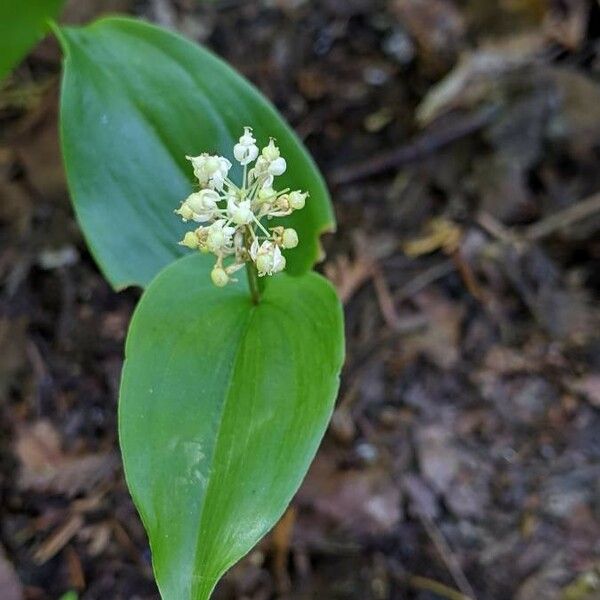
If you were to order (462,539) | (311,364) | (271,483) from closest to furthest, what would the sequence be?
(271,483) < (311,364) < (462,539)

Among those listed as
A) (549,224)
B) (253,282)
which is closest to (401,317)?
(549,224)

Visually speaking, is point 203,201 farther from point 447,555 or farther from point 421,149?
point 421,149

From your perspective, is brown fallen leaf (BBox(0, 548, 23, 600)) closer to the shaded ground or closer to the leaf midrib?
the shaded ground

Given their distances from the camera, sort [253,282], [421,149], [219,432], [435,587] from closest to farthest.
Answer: [219,432] → [253,282] → [435,587] → [421,149]

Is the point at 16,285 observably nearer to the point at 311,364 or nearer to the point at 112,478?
the point at 112,478

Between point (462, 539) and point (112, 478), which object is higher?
point (112, 478)

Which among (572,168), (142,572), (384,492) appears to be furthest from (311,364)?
(572,168)
